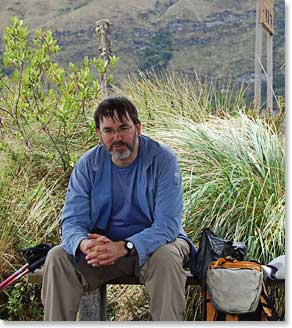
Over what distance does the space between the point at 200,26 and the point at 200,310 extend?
8.08 feet

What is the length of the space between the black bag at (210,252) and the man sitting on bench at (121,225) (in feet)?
0.20

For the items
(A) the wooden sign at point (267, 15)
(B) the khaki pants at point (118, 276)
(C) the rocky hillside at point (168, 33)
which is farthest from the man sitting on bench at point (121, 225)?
(C) the rocky hillside at point (168, 33)

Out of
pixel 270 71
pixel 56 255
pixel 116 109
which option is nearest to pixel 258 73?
pixel 270 71

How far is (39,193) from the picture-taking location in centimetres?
457

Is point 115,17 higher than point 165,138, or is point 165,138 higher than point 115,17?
point 115,17

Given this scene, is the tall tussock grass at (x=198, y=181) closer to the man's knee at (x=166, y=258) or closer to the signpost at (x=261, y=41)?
the signpost at (x=261, y=41)

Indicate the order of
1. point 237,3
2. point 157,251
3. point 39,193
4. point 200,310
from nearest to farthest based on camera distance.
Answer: point 157,251 < point 200,310 < point 39,193 < point 237,3

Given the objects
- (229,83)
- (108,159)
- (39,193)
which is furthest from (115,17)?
(108,159)

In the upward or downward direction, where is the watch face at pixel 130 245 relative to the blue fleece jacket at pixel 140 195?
downward

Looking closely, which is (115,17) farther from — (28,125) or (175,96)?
(28,125)

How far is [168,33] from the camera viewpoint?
5.41 m

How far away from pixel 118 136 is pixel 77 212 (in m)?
0.41

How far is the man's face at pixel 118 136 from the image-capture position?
3.40 meters

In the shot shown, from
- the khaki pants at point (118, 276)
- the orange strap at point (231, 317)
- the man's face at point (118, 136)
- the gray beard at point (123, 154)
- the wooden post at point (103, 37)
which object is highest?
the wooden post at point (103, 37)
